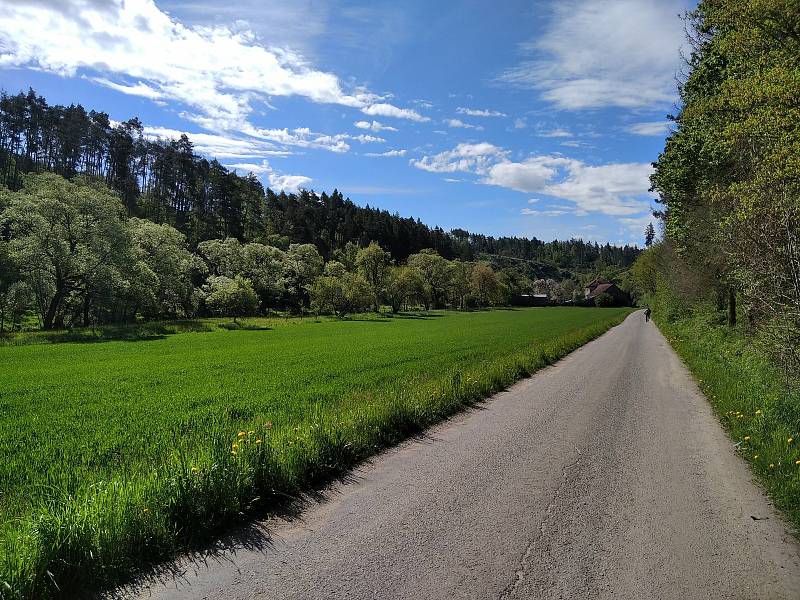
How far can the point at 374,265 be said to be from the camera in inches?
3871

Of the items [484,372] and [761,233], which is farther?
[484,372]

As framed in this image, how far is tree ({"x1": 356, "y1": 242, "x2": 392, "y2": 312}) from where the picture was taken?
97250mm

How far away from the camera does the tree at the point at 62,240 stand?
38.9 meters

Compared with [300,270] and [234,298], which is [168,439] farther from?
[300,270]

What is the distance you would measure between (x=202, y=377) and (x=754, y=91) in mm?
18664

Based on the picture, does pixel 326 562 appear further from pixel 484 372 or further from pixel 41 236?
pixel 41 236

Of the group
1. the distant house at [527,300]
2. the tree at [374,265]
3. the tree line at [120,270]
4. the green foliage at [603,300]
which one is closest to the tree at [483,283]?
the distant house at [527,300]

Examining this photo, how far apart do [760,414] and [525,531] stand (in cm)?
705

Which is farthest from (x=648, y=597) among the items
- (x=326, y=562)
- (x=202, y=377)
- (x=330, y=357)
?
(x=330, y=357)

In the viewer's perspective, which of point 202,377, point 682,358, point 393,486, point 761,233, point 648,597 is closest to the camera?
point 648,597

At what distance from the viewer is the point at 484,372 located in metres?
15.7

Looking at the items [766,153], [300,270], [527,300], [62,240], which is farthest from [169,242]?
[527,300]

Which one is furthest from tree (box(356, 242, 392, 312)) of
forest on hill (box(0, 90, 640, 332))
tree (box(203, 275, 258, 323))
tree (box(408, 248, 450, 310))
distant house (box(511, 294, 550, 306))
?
distant house (box(511, 294, 550, 306))

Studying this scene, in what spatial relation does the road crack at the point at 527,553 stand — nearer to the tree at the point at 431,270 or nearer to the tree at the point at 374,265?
the tree at the point at 374,265
